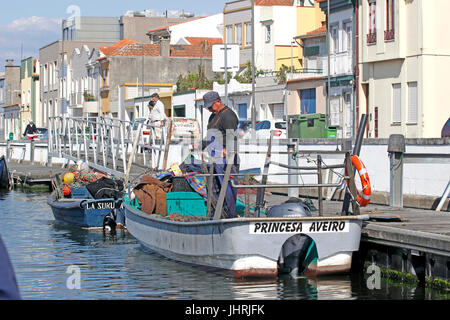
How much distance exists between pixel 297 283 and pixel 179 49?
61219 millimetres

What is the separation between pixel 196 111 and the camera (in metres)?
55.0

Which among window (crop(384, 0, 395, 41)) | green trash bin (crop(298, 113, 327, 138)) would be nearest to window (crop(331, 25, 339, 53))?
window (crop(384, 0, 395, 41))

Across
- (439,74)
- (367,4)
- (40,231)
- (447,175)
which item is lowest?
(40,231)

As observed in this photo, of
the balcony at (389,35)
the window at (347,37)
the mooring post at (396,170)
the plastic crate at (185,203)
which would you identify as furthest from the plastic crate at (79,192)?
the window at (347,37)

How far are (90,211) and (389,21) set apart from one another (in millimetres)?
20613

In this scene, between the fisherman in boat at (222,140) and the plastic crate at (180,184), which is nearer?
the fisherman in boat at (222,140)

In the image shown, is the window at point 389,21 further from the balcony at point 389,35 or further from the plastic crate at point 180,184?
the plastic crate at point 180,184

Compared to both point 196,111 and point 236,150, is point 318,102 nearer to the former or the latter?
point 196,111

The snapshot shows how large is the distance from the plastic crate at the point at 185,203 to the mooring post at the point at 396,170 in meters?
3.34

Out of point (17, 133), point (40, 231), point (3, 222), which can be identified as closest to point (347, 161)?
point (40, 231)

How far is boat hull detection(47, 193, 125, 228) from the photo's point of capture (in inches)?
752

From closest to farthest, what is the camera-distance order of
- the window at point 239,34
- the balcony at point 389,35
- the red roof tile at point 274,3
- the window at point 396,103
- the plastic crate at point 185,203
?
the plastic crate at point 185,203
the window at point 396,103
the balcony at point 389,35
the red roof tile at point 274,3
the window at point 239,34

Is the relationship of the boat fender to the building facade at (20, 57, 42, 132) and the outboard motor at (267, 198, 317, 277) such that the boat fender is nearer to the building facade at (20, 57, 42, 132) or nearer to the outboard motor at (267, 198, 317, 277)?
the outboard motor at (267, 198, 317, 277)

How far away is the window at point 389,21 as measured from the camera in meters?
36.0
